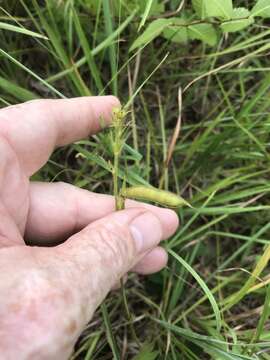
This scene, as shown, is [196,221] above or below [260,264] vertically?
below

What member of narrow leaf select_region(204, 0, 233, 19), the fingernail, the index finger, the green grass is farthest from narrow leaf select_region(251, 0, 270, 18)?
the fingernail

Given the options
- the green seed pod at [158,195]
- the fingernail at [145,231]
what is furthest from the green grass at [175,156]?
the green seed pod at [158,195]

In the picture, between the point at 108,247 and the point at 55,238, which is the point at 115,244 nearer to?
the point at 108,247

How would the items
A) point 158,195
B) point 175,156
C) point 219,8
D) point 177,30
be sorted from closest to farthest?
point 158,195
point 219,8
point 177,30
point 175,156

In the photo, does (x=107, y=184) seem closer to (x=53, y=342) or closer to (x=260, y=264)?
(x=260, y=264)

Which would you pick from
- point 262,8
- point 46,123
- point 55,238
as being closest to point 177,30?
point 262,8

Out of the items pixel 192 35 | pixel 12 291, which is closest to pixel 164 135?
pixel 192 35

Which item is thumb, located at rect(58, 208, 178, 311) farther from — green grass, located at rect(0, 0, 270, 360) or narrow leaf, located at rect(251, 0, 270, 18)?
narrow leaf, located at rect(251, 0, 270, 18)

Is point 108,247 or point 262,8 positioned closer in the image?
point 108,247
